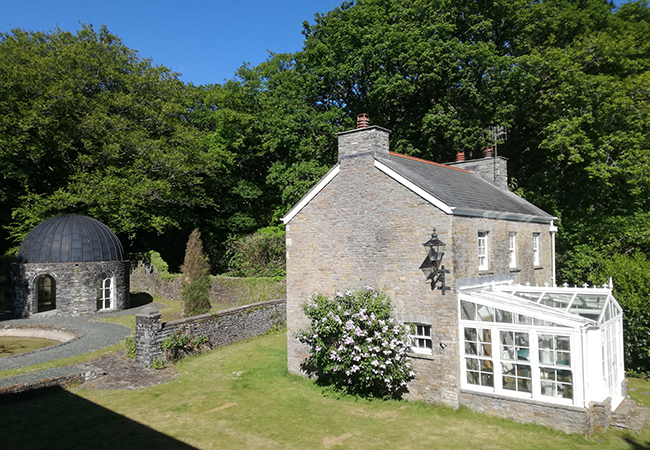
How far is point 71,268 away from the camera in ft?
88.9

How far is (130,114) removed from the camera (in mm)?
36500

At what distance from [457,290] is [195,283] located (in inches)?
638

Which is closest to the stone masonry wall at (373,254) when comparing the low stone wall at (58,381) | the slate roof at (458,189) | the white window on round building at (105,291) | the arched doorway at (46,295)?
the slate roof at (458,189)

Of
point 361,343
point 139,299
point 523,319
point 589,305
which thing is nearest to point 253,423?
point 361,343

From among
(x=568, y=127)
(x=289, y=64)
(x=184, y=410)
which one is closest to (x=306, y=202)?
(x=184, y=410)

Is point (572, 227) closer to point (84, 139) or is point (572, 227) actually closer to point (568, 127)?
point (568, 127)

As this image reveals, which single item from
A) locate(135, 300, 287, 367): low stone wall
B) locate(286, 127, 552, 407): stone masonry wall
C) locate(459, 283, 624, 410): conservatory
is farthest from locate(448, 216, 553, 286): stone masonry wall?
locate(135, 300, 287, 367): low stone wall

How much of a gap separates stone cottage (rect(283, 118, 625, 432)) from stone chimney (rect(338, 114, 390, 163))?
4 cm

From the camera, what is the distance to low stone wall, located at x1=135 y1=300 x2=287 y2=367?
55.0 ft

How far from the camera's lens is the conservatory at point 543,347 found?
1127 cm

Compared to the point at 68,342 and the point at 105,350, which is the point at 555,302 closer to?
the point at 105,350

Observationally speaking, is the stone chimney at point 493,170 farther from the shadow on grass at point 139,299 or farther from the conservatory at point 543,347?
the shadow on grass at point 139,299

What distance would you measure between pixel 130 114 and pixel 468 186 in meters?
29.9

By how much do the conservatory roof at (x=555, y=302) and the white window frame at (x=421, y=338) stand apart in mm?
1595
